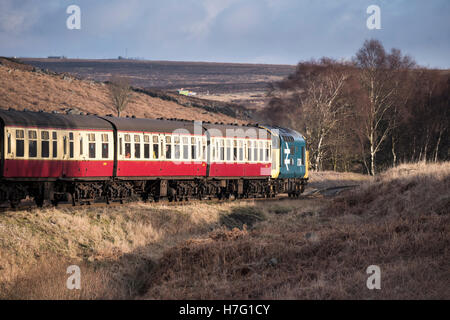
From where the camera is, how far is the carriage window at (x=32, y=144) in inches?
819

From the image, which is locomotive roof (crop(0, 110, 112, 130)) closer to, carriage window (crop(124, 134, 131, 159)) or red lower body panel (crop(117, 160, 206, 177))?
carriage window (crop(124, 134, 131, 159))

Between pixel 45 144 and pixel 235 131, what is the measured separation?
12.1 meters

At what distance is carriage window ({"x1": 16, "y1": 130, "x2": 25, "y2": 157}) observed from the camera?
66.8 ft

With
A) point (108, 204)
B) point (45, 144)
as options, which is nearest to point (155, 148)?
point (108, 204)

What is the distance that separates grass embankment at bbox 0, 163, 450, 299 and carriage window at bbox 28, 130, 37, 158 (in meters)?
2.38

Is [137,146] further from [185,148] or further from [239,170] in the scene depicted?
[239,170]

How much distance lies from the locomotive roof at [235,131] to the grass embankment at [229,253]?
5.74 meters

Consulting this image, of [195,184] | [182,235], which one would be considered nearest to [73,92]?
[195,184]

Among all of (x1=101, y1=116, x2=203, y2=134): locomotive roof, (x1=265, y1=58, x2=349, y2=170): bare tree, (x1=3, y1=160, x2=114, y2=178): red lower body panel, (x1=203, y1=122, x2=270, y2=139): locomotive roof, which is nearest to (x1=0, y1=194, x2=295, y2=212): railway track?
(x1=3, y1=160, x2=114, y2=178): red lower body panel

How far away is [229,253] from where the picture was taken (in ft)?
50.9

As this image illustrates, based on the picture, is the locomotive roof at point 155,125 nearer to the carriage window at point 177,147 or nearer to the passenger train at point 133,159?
the passenger train at point 133,159

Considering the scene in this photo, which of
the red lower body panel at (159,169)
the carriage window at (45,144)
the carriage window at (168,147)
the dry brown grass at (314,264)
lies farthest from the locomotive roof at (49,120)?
the dry brown grass at (314,264)
